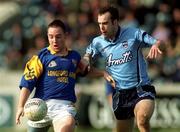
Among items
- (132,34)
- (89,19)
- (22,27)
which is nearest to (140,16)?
(89,19)

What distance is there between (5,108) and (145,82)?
27.7ft

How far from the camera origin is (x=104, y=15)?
11.4m

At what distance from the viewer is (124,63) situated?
38.0ft

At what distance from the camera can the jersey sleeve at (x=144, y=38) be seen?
447 inches

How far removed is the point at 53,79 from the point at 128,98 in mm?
1270

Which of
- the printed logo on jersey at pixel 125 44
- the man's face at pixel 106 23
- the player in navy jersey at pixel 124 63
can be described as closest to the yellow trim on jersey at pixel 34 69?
the player in navy jersey at pixel 124 63

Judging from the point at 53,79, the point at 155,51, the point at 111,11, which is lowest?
the point at 53,79

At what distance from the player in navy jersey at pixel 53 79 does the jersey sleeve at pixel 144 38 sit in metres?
1.09

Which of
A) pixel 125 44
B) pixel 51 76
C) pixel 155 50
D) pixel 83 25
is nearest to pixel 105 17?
pixel 125 44

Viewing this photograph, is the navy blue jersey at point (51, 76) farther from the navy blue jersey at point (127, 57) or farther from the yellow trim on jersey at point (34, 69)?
the navy blue jersey at point (127, 57)

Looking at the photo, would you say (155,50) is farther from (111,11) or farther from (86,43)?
(86,43)

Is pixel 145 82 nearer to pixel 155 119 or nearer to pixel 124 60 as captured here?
pixel 124 60

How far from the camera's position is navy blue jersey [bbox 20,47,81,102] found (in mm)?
11070

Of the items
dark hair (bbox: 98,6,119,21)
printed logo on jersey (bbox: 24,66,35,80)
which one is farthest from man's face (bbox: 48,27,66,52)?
dark hair (bbox: 98,6,119,21)
